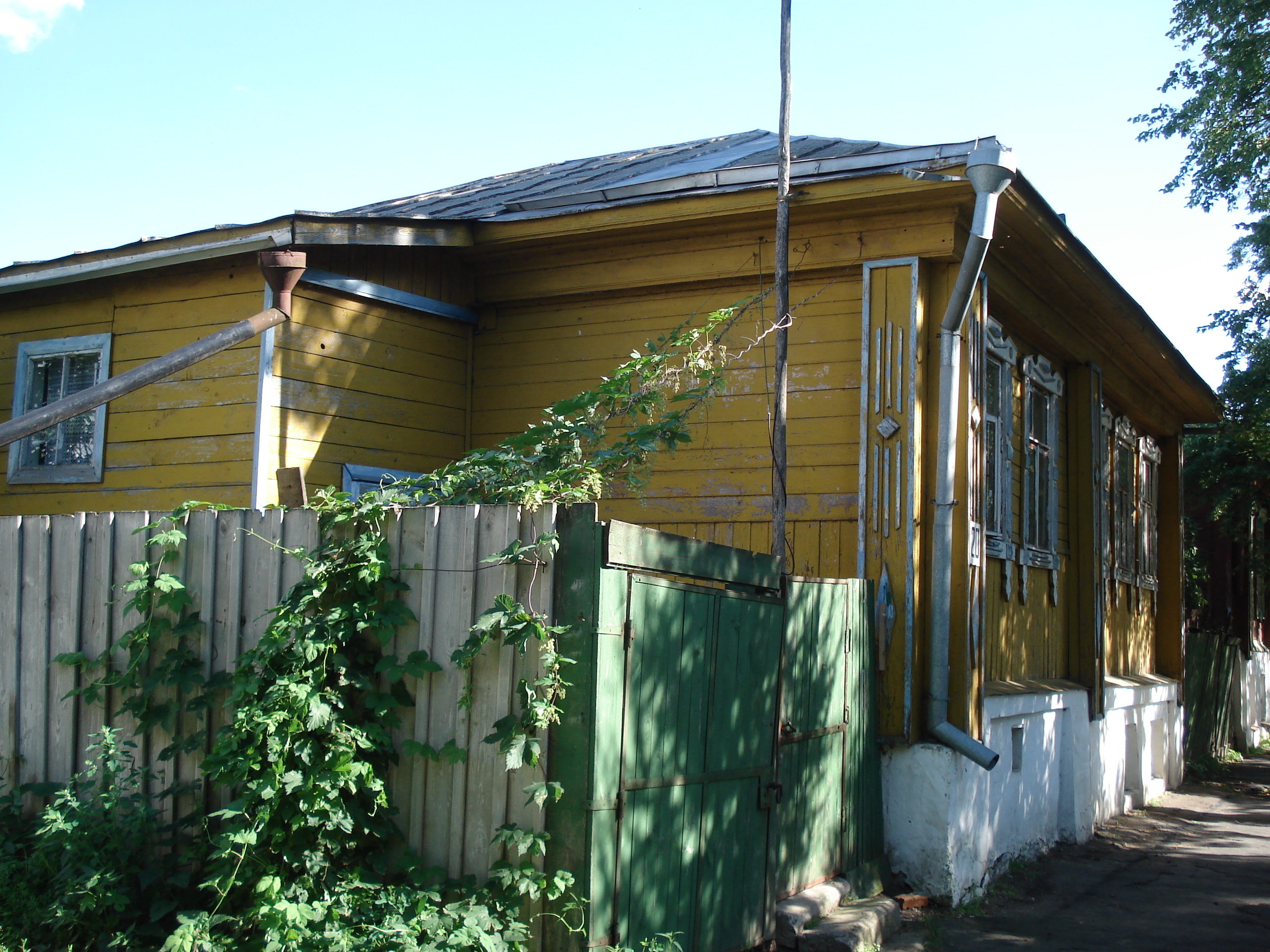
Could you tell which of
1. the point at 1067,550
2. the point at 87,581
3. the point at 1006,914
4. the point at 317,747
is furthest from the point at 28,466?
the point at 1067,550

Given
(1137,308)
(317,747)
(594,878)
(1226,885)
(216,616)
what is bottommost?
(1226,885)

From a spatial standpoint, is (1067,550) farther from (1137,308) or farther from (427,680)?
(427,680)

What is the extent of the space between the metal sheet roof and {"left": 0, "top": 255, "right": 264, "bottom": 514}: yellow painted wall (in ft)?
3.60

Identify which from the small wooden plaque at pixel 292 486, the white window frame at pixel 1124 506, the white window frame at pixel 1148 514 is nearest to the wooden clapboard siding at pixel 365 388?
the small wooden plaque at pixel 292 486

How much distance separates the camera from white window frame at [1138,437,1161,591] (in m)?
14.4

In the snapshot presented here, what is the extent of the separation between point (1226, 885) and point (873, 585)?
3.71 m

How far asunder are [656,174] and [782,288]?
2.58 metres

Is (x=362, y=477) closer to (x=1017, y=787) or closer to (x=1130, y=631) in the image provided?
(x=1017, y=787)

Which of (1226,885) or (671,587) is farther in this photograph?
(1226,885)

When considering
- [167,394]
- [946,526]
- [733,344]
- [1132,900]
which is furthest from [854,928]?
[167,394]

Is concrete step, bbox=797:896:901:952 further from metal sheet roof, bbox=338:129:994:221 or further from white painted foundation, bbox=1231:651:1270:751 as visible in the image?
white painted foundation, bbox=1231:651:1270:751

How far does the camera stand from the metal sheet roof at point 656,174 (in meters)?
7.11

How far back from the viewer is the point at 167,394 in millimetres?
7801

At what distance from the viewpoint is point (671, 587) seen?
466 centimetres
